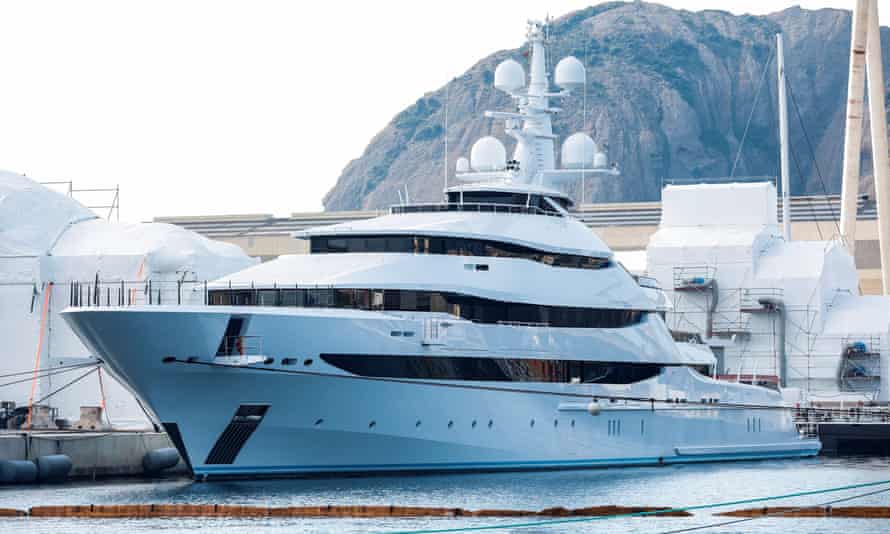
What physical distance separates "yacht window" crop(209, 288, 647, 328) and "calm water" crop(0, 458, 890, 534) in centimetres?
356

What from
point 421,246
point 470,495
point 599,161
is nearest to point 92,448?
point 421,246

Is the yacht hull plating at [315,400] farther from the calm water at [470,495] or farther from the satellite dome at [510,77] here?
the satellite dome at [510,77]

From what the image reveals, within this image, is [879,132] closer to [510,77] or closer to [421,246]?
[510,77]

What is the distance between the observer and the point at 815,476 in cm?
3941

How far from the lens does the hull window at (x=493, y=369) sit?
3403 centimetres

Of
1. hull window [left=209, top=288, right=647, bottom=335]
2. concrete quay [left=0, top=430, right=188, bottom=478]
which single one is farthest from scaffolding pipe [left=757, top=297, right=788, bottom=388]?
concrete quay [left=0, top=430, right=188, bottom=478]

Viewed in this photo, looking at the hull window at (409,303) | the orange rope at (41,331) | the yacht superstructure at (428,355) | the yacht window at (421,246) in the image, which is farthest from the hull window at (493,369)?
the orange rope at (41,331)

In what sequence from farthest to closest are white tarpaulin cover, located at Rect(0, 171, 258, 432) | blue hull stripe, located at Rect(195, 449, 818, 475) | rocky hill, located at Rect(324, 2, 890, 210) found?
rocky hill, located at Rect(324, 2, 890, 210) < white tarpaulin cover, located at Rect(0, 171, 258, 432) < blue hull stripe, located at Rect(195, 449, 818, 475)

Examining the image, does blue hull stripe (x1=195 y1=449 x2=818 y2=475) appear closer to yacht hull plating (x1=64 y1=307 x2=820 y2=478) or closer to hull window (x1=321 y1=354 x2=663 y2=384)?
yacht hull plating (x1=64 y1=307 x2=820 y2=478)

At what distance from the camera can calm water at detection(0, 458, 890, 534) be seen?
2656 centimetres

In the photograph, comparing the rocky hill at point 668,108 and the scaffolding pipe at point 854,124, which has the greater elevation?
the rocky hill at point 668,108

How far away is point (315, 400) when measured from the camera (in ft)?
110

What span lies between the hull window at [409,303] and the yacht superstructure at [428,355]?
0.03 meters

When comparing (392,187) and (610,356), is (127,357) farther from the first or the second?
(392,187)
